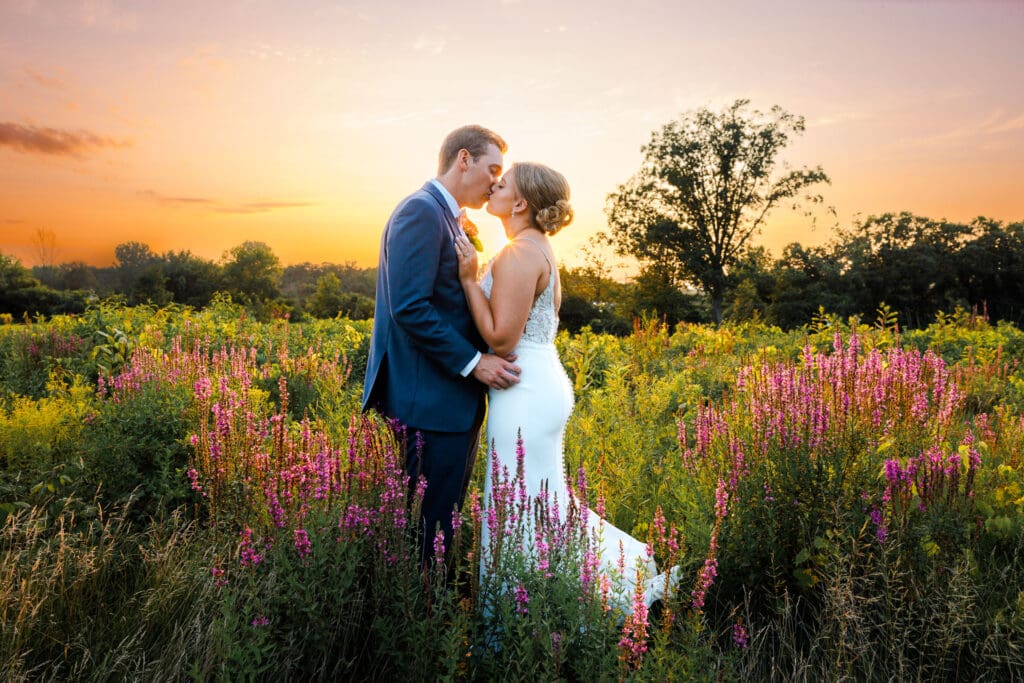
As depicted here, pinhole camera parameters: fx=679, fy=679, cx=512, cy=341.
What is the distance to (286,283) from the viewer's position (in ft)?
185

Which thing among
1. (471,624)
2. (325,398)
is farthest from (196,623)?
(325,398)

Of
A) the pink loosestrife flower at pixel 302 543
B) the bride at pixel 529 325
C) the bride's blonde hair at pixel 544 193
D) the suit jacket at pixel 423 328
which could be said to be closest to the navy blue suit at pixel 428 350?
the suit jacket at pixel 423 328

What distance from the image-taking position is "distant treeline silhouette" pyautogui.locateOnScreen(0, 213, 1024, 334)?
32.6 metres

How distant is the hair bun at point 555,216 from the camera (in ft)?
11.9

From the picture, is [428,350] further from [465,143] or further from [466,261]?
[465,143]

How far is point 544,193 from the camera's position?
143 inches

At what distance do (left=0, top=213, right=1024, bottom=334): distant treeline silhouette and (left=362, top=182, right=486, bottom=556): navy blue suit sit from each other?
2639 cm

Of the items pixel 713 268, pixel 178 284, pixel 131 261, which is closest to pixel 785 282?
pixel 713 268

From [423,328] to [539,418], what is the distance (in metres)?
0.80

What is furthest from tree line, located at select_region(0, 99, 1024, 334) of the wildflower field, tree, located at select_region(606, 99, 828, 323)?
the wildflower field

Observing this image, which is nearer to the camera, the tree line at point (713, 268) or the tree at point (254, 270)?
the tree line at point (713, 268)

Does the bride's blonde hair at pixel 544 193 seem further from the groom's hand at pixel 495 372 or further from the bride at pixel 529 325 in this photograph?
the groom's hand at pixel 495 372

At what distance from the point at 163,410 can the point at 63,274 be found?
35.3 meters

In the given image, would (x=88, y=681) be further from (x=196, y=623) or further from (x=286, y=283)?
(x=286, y=283)
